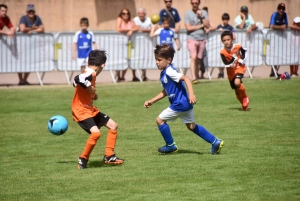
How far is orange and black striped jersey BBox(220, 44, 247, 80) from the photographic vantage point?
14.6 m

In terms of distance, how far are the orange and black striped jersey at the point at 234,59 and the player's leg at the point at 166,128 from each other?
184 inches

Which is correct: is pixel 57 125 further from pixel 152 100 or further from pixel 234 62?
pixel 234 62

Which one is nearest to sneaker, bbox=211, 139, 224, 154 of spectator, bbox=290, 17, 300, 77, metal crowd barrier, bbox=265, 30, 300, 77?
metal crowd barrier, bbox=265, 30, 300, 77

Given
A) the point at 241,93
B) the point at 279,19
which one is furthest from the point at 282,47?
the point at 241,93

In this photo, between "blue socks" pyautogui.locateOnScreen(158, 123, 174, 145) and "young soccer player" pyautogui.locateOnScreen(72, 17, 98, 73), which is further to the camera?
"young soccer player" pyautogui.locateOnScreen(72, 17, 98, 73)

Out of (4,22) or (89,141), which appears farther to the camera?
(4,22)

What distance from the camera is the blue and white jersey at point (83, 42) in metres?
19.1

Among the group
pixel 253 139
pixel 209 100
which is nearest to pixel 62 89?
pixel 209 100

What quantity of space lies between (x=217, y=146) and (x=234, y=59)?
489cm

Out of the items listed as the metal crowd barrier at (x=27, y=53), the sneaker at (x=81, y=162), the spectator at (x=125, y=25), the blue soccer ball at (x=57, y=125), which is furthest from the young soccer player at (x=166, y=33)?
the sneaker at (x=81, y=162)

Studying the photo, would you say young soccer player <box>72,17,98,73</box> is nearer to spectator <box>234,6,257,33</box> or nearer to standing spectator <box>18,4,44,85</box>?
standing spectator <box>18,4,44,85</box>

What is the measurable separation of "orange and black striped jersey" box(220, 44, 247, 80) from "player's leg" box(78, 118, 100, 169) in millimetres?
5707

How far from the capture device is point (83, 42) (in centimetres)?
1908

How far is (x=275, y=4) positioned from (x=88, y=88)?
61.3ft
